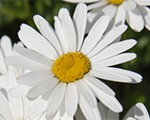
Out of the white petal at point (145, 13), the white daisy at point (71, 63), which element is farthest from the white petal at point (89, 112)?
the white petal at point (145, 13)

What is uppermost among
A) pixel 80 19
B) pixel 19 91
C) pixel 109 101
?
pixel 80 19

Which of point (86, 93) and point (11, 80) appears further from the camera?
point (11, 80)

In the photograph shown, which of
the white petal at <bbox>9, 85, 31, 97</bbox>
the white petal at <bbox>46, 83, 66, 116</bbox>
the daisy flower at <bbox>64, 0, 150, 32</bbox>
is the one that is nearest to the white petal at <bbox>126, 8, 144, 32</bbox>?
the daisy flower at <bbox>64, 0, 150, 32</bbox>

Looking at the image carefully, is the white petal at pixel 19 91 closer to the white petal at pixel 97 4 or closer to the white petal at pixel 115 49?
the white petal at pixel 115 49

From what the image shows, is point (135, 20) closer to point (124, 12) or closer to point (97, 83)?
point (124, 12)

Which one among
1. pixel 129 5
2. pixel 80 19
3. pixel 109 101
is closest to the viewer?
pixel 109 101

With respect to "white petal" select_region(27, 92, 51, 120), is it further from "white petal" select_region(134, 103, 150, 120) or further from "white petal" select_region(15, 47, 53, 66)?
"white petal" select_region(134, 103, 150, 120)

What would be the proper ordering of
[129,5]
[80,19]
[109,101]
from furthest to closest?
[129,5] < [80,19] < [109,101]

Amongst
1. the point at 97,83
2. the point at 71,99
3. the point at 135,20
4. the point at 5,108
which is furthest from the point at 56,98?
the point at 135,20

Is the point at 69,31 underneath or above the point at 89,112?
above
